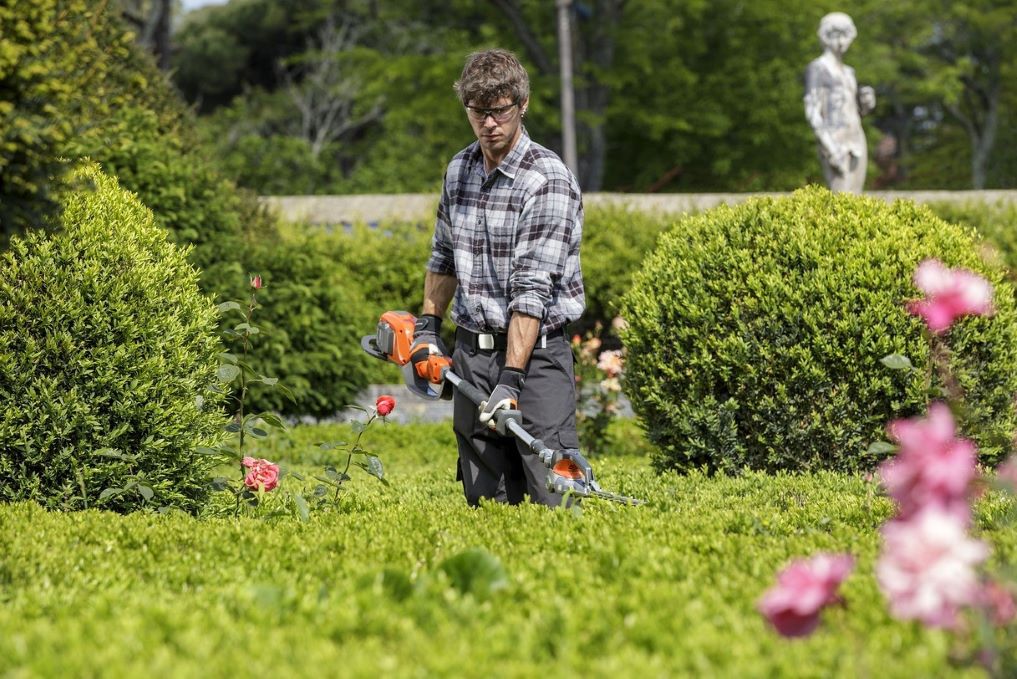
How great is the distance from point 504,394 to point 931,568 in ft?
8.19

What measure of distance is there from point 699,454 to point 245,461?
2.41 m

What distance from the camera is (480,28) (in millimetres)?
23828

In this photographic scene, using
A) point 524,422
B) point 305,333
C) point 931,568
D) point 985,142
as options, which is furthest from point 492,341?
point 985,142

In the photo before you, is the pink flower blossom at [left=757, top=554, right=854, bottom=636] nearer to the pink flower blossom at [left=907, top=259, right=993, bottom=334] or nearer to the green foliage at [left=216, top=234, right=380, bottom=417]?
the pink flower blossom at [left=907, top=259, right=993, bottom=334]

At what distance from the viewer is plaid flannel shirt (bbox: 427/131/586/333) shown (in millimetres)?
4312

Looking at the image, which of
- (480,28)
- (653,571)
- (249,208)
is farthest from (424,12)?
(653,571)

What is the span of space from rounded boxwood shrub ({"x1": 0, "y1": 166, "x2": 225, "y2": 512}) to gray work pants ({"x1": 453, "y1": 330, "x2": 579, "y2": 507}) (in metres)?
1.21

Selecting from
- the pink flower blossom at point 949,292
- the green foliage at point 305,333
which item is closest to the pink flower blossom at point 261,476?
the pink flower blossom at point 949,292

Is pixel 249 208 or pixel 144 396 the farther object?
pixel 249 208

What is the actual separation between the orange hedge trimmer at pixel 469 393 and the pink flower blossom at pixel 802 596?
2155 mm

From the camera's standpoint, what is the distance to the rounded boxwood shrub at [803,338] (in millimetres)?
5734

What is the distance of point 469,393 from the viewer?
4.36 m

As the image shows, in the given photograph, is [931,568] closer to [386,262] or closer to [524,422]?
[524,422]

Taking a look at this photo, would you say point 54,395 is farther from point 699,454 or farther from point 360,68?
point 360,68
